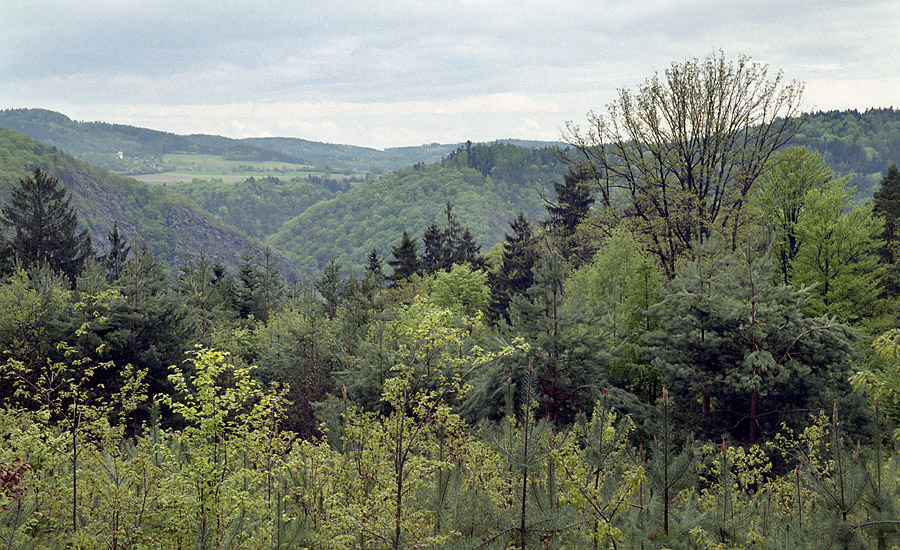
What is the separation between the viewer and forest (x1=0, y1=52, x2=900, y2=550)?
703 cm

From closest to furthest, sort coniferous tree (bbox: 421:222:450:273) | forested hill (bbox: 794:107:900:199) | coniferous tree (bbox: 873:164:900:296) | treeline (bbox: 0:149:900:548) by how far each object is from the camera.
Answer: treeline (bbox: 0:149:900:548) < coniferous tree (bbox: 873:164:900:296) < coniferous tree (bbox: 421:222:450:273) < forested hill (bbox: 794:107:900:199)

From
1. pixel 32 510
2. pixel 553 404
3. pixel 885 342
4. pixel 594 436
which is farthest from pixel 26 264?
pixel 885 342

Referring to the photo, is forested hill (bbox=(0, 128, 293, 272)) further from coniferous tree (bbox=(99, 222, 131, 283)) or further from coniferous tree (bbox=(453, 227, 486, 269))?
coniferous tree (bbox=(453, 227, 486, 269))

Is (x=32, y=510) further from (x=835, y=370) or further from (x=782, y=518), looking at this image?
(x=835, y=370)

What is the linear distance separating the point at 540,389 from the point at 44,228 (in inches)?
1752

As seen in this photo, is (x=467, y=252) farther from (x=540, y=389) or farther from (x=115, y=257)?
(x=540, y=389)

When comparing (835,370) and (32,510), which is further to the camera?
(835,370)

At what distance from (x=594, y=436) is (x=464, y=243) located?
48.3 meters

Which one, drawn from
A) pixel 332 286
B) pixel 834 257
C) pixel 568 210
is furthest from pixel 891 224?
pixel 332 286

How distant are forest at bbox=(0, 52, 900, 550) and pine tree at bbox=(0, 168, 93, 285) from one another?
263mm

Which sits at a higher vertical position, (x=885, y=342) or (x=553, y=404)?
(x=885, y=342)

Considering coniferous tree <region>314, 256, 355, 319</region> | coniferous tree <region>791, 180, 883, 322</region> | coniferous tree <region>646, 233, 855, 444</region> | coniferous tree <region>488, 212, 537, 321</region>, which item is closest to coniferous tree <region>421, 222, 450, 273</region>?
coniferous tree <region>488, 212, 537, 321</region>

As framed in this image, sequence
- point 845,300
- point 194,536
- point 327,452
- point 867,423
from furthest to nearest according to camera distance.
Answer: point 845,300
point 867,423
point 327,452
point 194,536

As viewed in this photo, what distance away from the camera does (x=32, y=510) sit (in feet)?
24.2
